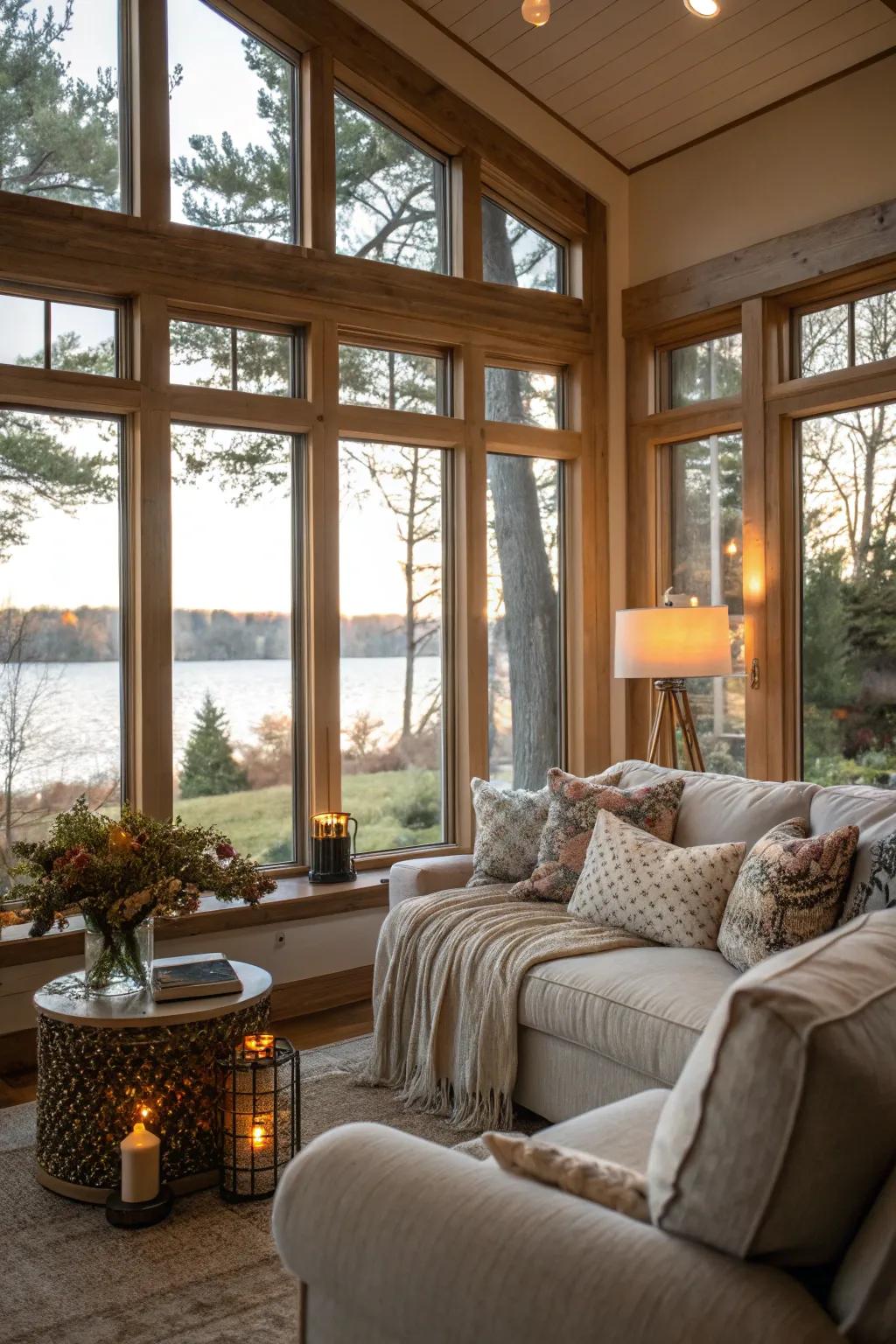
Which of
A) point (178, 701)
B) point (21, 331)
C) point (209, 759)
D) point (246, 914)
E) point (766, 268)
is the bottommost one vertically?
point (246, 914)

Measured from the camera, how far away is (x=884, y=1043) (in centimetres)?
132

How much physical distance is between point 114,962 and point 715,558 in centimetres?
337

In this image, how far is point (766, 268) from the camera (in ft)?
15.9

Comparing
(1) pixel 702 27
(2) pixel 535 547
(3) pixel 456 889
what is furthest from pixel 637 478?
(3) pixel 456 889

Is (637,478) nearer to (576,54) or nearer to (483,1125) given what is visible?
(576,54)

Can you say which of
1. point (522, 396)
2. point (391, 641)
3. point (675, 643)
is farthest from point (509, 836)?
point (522, 396)

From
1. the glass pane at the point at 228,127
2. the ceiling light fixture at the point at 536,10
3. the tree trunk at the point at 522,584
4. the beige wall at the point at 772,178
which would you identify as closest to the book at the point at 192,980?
the tree trunk at the point at 522,584

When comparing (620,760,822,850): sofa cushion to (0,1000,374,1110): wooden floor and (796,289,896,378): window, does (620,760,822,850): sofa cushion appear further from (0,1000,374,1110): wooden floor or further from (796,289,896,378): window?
(796,289,896,378): window

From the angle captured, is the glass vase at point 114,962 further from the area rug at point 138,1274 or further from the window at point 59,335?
the window at point 59,335

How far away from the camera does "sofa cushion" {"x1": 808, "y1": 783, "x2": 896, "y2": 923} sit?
2729mm

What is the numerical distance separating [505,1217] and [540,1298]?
113mm

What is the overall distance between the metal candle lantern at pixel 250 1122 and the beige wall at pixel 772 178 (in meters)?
3.89

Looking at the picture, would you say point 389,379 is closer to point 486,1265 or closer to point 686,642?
point 686,642

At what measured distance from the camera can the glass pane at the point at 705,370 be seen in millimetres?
5154
